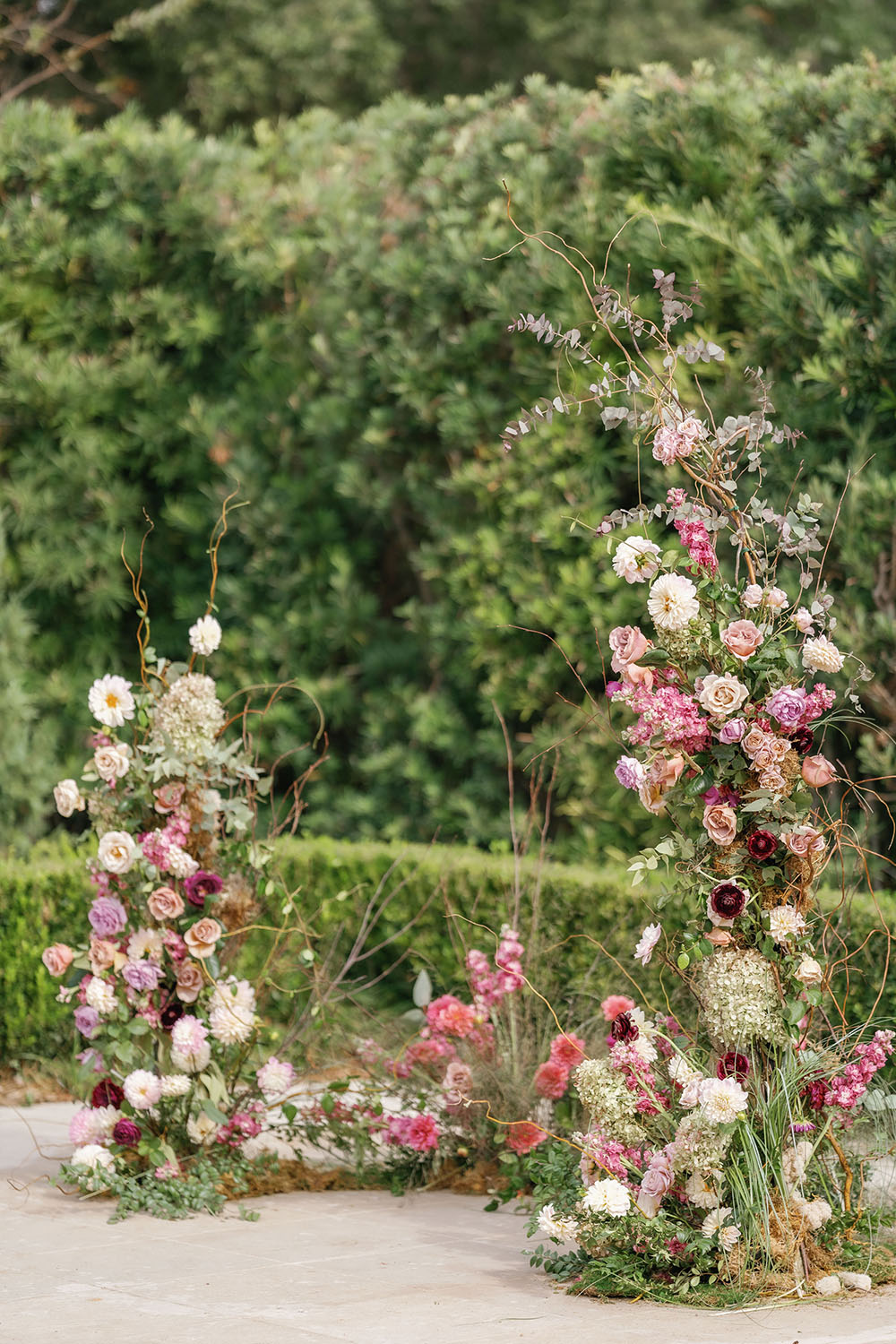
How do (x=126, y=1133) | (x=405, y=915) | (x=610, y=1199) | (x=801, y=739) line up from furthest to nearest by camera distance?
(x=405, y=915), (x=126, y=1133), (x=801, y=739), (x=610, y=1199)

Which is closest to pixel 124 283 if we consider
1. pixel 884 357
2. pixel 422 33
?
pixel 884 357

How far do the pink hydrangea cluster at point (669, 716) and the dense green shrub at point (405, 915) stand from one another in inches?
77.3

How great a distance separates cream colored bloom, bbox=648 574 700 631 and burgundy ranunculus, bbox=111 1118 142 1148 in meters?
2.37

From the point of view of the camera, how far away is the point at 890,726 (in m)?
6.66

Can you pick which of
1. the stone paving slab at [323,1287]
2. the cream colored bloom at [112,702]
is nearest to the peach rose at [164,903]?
the cream colored bloom at [112,702]

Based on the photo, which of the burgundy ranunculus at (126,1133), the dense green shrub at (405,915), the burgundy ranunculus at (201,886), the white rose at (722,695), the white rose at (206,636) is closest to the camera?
the white rose at (722,695)

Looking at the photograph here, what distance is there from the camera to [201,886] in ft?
16.9

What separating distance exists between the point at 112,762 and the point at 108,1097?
1.08 meters

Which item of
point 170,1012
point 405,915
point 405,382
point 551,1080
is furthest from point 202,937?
point 405,382

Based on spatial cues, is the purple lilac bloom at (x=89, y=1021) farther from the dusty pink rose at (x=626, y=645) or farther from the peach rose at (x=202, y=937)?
the dusty pink rose at (x=626, y=645)

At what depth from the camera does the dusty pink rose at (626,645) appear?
420cm

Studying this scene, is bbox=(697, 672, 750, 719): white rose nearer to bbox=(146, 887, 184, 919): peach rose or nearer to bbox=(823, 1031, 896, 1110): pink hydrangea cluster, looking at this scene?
bbox=(823, 1031, 896, 1110): pink hydrangea cluster

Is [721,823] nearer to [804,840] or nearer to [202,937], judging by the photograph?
[804,840]

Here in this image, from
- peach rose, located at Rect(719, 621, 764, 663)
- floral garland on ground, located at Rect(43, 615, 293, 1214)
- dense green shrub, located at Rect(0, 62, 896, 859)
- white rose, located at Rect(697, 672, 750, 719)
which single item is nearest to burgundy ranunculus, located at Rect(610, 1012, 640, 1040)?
white rose, located at Rect(697, 672, 750, 719)
